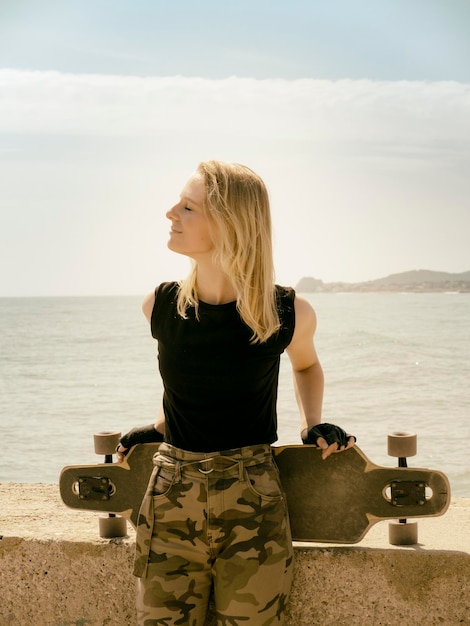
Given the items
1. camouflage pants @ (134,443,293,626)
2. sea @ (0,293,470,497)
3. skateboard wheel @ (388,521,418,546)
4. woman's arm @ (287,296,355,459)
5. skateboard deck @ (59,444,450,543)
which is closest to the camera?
camouflage pants @ (134,443,293,626)

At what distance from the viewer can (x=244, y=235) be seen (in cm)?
215

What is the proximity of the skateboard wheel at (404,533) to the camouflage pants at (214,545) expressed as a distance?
54 cm

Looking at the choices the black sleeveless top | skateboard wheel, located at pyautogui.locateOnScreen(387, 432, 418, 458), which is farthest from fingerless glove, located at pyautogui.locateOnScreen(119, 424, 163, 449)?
skateboard wheel, located at pyautogui.locateOnScreen(387, 432, 418, 458)

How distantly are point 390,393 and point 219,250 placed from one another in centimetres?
1377

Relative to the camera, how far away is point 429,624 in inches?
96.7

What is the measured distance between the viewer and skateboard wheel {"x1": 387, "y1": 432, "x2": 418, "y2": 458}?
7.86 feet

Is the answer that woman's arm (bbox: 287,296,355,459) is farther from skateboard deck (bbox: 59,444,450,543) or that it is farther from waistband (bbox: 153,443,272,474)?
waistband (bbox: 153,443,272,474)

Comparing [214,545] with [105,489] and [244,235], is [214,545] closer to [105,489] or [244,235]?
[105,489]

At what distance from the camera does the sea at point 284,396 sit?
9.85 metres

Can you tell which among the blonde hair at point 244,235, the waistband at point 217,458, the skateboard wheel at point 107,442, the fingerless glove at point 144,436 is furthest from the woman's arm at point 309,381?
the skateboard wheel at point 107,442

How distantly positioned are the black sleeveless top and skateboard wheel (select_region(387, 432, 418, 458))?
16.9 inches

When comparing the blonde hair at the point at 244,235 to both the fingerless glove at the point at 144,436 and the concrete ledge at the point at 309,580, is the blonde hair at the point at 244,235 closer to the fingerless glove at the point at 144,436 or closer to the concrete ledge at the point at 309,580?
the fingerless glove at the point at 144,436

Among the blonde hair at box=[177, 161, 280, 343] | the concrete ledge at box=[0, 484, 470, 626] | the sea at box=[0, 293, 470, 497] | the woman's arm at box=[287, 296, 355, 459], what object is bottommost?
the sea at box=[0, 293, 470, 497]

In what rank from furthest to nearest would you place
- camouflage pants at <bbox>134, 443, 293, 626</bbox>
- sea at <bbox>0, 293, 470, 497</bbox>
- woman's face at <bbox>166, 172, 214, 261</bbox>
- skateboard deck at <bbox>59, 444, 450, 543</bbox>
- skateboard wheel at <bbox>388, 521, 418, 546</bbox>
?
sea at <bbox>0, 293, 470, 497</bbox>, skateboard wheel at <bbox>388, 521, 418, 546</bbox>, skateboard deck at <bbox>59, 444, 450, 543</bbox>, woman's face at <bbox>166, 172, 214, 261</bbox>, camouflage pants at <bbox>134, 443, 293, 626</bbox>
